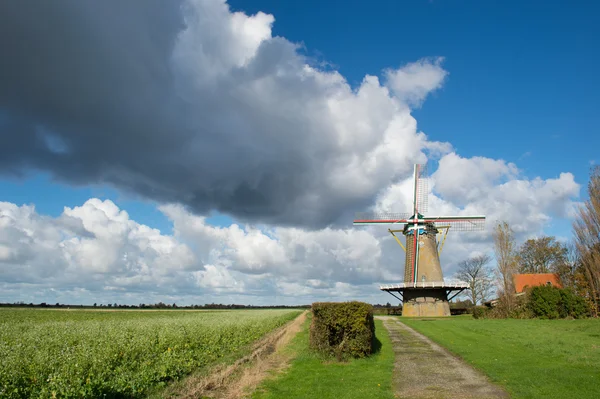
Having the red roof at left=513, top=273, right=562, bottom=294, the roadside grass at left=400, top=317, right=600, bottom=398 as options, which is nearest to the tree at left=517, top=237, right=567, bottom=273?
the red roof at left=513, top=273, right=562, bottom=294

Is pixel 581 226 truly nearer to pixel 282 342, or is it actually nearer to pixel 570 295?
pixel 570 295

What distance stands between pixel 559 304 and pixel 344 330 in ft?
126

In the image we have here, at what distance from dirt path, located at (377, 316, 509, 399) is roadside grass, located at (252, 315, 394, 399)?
1.46ft

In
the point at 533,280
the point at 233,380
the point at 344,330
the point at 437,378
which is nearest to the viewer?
the point at 437,378

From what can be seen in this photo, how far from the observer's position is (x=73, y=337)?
18672 millimetres

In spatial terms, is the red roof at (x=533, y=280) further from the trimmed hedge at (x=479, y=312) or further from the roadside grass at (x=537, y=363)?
the roadside grass at (x=537, y=363)

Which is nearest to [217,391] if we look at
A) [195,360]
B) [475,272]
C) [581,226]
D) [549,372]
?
[195,360]

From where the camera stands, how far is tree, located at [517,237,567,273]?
6844 centimetres

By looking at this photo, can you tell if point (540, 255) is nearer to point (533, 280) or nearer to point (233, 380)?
point (533, 280)

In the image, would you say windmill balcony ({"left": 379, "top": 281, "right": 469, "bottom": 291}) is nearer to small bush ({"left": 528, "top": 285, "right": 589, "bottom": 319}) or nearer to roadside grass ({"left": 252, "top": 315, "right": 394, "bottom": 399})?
small bush ({"left": 528, "top": 285, "right": 589, "bottom": 319})

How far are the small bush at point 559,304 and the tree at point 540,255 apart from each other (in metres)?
23.7

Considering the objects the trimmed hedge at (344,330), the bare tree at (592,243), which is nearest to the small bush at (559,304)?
the bare tree at (592,243)

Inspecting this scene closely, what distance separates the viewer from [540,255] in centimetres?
7069

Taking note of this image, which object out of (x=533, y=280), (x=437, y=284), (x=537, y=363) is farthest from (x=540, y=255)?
(x=537, y=363)
